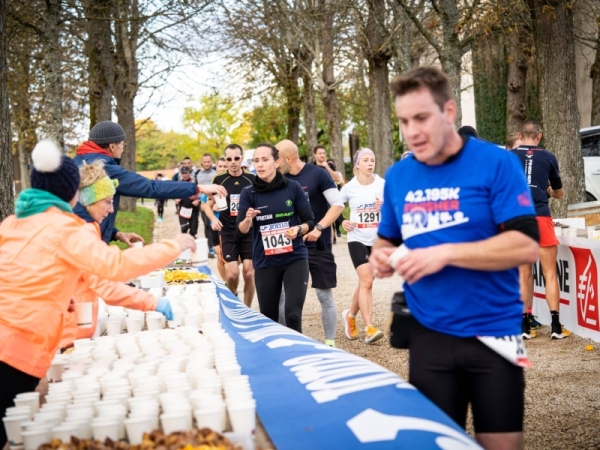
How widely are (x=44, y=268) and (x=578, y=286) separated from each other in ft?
23.8

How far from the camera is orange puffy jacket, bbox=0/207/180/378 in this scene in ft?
12.5

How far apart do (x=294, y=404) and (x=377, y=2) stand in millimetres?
22825

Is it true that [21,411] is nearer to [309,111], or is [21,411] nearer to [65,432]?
[65,432]

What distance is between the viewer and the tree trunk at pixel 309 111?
3275 centimetres

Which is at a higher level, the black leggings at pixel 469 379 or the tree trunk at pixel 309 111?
the tree trunk at pixel 309 111

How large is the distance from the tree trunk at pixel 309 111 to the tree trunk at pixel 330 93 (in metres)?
0.85

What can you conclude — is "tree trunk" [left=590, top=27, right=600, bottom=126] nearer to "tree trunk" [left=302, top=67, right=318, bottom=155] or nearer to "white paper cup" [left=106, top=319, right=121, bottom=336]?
"tree trunk" [left=302, top=67, right=318, bottom=155]

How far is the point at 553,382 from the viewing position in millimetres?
7664

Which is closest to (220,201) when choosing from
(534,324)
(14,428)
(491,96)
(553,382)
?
(553,382)

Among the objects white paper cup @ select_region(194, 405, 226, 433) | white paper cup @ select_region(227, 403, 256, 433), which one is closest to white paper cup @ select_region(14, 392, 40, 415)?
white paper cup @ select_region(194, 405, 226, 433)

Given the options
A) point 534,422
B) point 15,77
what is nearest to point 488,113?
point 15,77

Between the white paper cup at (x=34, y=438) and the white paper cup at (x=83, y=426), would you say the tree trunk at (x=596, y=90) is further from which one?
the white paper cup at (x=34, y=438)

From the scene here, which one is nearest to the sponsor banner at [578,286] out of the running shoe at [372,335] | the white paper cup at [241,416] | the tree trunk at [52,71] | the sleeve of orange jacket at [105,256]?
the running shoe at [372,335]

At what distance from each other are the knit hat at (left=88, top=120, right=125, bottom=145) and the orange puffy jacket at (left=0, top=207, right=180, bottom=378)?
12.0ft
